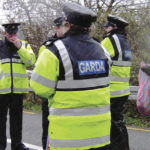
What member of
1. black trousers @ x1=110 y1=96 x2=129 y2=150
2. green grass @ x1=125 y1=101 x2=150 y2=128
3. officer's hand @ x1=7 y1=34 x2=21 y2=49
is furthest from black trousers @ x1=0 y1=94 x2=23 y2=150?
green grass @ x1=125 y1=101 x2=150 y2=128

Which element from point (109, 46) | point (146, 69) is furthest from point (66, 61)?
point (109, 46)

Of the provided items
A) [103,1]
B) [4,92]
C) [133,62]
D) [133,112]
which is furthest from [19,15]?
[4,92]

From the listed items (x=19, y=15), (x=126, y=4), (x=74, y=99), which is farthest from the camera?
(x=19, y=15)

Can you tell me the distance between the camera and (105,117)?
2.43m

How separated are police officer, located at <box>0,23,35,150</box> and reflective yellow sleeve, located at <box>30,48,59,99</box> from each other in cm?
189

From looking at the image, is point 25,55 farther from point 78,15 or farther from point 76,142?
point 76,142

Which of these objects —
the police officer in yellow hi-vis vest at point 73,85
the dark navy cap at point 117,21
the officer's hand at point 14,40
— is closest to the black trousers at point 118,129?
the dark navy cap at point 117,21

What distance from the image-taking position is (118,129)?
419 cm

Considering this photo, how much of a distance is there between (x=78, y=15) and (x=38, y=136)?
3.67 meters

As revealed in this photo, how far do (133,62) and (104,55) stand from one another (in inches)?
205

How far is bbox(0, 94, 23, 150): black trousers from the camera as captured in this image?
4220 mm

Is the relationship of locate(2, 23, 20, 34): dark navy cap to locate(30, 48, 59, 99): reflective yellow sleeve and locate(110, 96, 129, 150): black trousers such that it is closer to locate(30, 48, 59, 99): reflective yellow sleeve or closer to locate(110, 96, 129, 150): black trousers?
locate(110, 96, 129, 150): black trousers

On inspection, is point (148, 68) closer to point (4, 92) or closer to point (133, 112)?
point (4, 92)

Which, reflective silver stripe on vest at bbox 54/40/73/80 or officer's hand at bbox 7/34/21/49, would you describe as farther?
officer's hand at bbox 7/34/21/49
